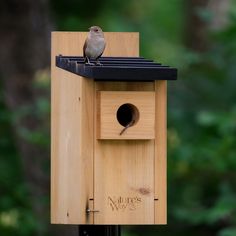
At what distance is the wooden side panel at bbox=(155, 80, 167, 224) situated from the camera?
16.4 ft

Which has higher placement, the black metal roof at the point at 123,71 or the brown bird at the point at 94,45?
the brown bird at the point at 94,45

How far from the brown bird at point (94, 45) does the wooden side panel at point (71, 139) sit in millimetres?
113

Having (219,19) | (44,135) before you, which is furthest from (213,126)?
(219,19)

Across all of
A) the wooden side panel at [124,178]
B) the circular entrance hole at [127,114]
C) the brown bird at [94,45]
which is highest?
the brown bird at [94,45]

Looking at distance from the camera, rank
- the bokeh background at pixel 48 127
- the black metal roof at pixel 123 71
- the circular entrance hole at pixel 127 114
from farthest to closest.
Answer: the bokeh background at pixel 48 127, the circular entrance hole at pixel 127 114, the black metal roof at pixel 123 71

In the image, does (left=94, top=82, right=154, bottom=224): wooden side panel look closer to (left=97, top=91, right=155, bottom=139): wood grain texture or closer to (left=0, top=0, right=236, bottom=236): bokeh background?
(left=97, top=91, right=155, bottom=139): wood grain texture

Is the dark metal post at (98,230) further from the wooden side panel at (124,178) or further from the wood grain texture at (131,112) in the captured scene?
the wood grain texture at (131,112)

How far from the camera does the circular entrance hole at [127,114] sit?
4.99m

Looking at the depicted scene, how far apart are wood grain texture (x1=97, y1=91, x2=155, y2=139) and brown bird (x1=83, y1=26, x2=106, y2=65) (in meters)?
0.20

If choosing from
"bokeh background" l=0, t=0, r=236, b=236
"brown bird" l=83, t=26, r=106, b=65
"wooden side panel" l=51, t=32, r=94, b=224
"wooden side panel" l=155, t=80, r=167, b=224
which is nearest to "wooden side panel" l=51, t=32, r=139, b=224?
"wooden side panel" l=51, t=32, r=94, b=224

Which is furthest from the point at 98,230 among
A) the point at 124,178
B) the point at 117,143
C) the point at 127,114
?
the point at 127,114

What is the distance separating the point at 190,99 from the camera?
29.7ft

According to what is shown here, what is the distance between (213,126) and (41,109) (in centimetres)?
136

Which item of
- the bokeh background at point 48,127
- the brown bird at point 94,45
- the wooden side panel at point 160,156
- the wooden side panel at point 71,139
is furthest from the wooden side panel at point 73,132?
the bokeh background at point 48,127
